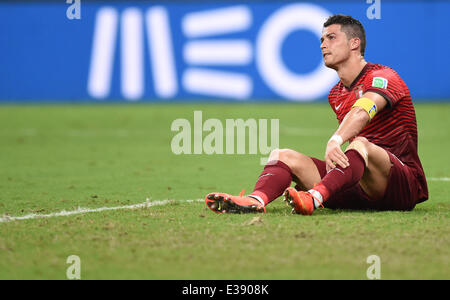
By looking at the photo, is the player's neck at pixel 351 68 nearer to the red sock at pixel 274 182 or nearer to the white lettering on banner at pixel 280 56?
the red sock at pixel 274 182

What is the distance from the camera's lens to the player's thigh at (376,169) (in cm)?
452

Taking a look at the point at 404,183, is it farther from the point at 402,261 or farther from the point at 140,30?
the point at 140,30

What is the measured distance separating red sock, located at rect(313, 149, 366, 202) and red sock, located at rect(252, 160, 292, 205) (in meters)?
0.39

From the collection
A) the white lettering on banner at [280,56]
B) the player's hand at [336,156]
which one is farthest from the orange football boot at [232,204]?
the white lettering on banner at [280,56]

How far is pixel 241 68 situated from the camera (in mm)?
15883

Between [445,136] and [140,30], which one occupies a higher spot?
[140,30]

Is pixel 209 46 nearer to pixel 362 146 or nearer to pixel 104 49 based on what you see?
pixel 104 49

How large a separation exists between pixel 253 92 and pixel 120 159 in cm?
761

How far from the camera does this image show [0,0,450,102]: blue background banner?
15.9 m

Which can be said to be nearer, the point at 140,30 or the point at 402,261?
the point at 402,261

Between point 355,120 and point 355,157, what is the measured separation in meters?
0.24

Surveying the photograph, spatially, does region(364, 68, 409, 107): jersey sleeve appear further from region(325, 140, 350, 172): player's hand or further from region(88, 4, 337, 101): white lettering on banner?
region(88, 4, 337, 101): white lettering on banner

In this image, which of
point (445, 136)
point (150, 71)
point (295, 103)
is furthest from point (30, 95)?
point (445, 136)

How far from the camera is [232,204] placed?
4.75 metres
